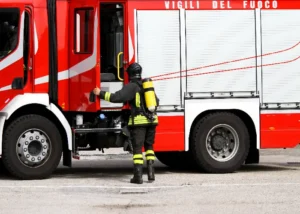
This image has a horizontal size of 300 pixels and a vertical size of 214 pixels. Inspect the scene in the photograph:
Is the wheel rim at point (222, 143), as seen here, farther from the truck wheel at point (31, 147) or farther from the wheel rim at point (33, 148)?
the wheel rim at point (33, 148)

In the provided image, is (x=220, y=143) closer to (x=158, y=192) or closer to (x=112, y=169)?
(x=112, y=169)

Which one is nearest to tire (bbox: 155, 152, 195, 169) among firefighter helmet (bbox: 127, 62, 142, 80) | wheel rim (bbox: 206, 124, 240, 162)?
wheel rim (bbox: 206, 124, 240, 162)

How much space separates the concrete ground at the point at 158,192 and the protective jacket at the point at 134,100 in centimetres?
92

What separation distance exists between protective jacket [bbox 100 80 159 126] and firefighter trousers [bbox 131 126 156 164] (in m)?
0.11

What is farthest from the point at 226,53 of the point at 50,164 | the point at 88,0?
the point at 50,164

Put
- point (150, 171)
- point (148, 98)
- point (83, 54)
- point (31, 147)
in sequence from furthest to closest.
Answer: point (83, 54)
point (31, 147)
point (150, 171)
point (148, 98)

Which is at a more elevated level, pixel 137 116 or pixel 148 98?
pixel 148 98

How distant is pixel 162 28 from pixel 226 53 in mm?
1101

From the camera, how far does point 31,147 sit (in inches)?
544

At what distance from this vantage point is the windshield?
13.8 metres

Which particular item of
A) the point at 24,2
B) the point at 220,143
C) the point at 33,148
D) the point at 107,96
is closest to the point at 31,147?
the point at 33,148

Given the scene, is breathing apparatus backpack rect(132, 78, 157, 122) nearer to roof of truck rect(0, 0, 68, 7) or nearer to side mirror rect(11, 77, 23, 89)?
side mirror rect(11, 77, 23, 89)

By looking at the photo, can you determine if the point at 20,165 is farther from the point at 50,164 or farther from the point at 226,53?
the point at 226,53

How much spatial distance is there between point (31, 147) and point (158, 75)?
2.26 metres
